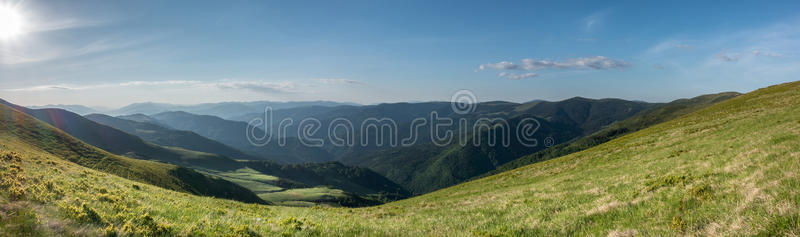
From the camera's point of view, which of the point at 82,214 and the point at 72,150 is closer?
the point at 82,214

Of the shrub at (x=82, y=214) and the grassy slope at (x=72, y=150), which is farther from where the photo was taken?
the grassy slope at (x=72, y=150)

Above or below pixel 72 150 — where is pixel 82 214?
above

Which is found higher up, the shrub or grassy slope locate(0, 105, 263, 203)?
the shrub

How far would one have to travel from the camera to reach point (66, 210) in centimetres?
701

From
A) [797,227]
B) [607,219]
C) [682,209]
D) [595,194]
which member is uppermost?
[797,227]

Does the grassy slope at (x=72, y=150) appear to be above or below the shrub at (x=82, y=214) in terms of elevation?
below

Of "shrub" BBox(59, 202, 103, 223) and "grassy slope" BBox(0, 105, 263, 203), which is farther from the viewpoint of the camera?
"grassy slope" BBox(0, 105, 263, 203)

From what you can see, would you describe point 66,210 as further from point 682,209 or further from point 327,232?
point 682,209

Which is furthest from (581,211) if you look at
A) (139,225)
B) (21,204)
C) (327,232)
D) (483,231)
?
(21,204)

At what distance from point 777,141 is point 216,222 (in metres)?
→ 27.5

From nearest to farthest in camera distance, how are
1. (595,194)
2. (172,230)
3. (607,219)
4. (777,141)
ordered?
(172,230) → (607,219) → (595,194) → (777,141)

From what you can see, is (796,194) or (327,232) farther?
(327,232)

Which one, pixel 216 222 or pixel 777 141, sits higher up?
pixel 777 141

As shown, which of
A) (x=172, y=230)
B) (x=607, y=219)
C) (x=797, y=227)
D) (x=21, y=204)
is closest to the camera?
(x=797, y=227)
